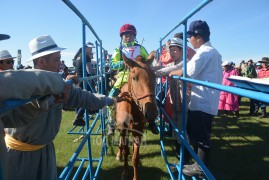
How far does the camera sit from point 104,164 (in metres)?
4.84

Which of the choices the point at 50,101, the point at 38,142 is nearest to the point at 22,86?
the point at 50,101

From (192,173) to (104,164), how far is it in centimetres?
222

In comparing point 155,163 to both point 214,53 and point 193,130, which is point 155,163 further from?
point 214,53

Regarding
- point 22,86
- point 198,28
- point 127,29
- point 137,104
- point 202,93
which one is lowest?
point 137,104

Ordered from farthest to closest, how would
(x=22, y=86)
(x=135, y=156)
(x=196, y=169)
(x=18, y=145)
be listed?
(x=135, y=156)
(x=196, y=169)
(x=18, y=145)
(x=22, y=86)

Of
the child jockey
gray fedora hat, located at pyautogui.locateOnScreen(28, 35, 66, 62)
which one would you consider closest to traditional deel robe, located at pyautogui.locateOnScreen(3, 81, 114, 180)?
gray fedora hat, located at pyautogui.locateOnScreen(28, 35, 66, 62)

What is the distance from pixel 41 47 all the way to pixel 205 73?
200 centimetres

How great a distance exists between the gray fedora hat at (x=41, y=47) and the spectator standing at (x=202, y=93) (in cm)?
157

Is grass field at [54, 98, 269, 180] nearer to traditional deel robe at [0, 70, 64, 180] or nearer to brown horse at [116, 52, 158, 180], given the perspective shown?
brown horse at [116, 52, 158, 180]

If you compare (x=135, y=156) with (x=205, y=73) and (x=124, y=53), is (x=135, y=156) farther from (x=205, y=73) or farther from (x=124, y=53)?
(x=124, y=53)

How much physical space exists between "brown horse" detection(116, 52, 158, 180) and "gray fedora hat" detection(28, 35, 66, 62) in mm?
1312

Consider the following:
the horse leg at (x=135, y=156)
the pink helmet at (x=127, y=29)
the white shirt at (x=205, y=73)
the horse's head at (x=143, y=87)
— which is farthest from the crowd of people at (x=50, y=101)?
the horse leg at (x=135, y=156)

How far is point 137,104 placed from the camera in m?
3.44

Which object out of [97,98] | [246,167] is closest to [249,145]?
[246,167]
